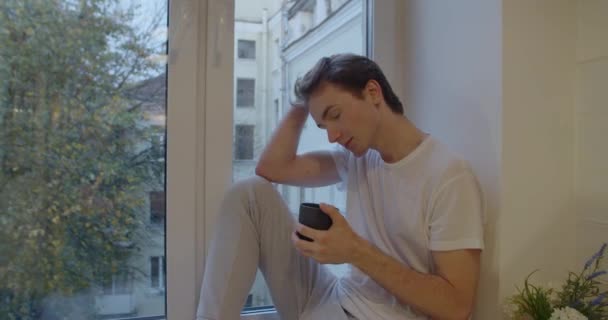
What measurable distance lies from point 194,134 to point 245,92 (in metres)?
0.20

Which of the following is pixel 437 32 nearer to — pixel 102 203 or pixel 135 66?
pixel 135 66

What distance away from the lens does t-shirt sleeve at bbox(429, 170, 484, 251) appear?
0.83m

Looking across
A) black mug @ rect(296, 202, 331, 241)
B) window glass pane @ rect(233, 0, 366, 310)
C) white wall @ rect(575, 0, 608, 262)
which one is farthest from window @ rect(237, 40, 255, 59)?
white wall @ rect(575, 0, 608, 262)

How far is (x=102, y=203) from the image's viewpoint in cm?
108

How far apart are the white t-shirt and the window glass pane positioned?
29 cm

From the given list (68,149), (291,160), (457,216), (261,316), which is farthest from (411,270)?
(68,149)

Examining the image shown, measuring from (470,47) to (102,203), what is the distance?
1.01 m

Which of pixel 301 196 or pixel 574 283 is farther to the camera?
pixel 301 196

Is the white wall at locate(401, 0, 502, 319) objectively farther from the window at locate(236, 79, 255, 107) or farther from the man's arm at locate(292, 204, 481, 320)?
the window at locate(236, 79, 255, 107)

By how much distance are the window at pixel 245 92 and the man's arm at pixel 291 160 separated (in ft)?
0.50

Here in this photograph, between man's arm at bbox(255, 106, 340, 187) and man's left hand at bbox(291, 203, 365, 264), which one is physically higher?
man's arm at bbox(255, 106, 340, 187)

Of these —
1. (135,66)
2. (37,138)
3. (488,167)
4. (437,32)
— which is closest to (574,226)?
(488,167)

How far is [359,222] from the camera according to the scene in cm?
105

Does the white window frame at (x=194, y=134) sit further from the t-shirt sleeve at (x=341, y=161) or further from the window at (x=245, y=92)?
the t-shirt sleeve at (x=341, y=161)
